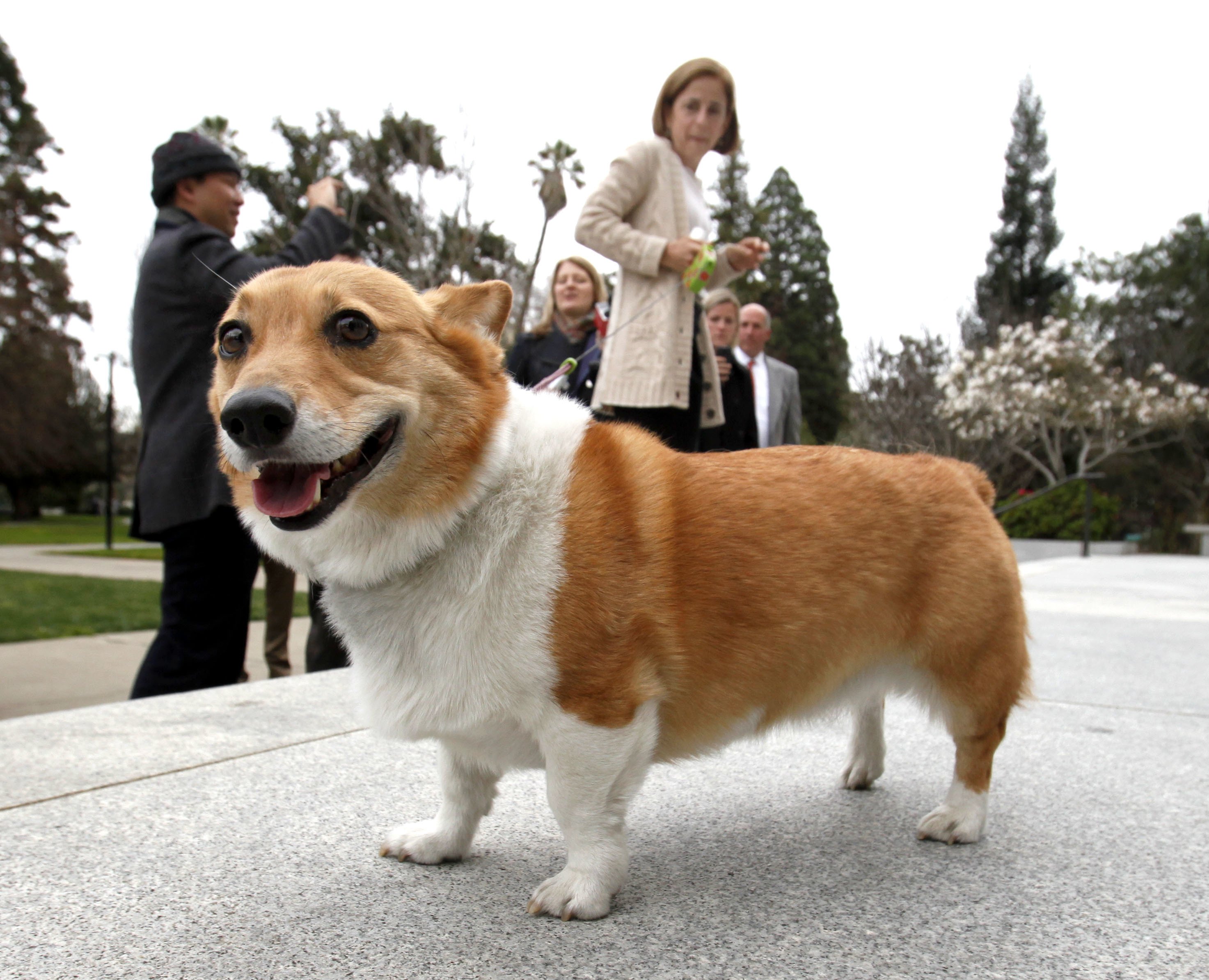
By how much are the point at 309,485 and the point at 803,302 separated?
3839 cm

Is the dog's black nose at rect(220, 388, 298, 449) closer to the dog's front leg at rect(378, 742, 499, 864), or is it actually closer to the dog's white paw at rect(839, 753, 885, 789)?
the dog's front leg at rect(378, 742, 499, 864)

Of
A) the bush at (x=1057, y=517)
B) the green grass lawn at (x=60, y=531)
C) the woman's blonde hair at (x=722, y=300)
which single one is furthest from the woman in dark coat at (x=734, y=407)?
the bush at (x=1057, y=517)

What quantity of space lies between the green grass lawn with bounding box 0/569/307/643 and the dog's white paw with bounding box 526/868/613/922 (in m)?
7.39

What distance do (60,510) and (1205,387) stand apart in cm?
6585

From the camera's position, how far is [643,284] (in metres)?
3.68

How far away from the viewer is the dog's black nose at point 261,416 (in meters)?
1.55

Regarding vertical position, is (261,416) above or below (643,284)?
below

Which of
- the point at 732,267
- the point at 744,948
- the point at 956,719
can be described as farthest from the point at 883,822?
the point at 732,267

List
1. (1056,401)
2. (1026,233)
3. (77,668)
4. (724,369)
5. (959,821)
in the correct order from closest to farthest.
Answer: (959,821) → (724,369) → (77,668) → (1056,401) → (1026,233)

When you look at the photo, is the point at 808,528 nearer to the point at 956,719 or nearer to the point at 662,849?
the point at 956,719

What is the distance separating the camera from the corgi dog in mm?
1746

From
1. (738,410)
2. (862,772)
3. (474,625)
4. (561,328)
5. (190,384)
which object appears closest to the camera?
(474,625)

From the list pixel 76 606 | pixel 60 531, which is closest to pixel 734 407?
pixel 76 606

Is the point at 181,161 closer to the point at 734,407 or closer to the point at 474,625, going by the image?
the point at 474,625
